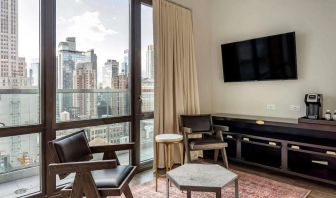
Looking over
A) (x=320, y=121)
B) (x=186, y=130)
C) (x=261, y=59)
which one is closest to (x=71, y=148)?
(x=186, y=130)

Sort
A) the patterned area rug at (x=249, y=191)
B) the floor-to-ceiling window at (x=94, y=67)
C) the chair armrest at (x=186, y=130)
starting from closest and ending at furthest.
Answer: the patterned area rug at (x=249, y=191), the floor-to-ceiling window at (x=94, y=67), the chair armrest at (x=186, y=130)

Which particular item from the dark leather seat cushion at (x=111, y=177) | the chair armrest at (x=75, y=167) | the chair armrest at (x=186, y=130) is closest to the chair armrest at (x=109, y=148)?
the dark leather seat cushion at (x=111, y=177)

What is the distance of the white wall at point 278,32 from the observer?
10.5 feet

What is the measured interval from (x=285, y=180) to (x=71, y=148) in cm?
274

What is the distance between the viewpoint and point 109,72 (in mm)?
3207

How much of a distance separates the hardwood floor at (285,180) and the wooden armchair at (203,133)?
1.47 feet

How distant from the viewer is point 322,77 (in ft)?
10.6

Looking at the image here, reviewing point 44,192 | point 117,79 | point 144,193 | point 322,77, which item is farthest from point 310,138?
point 44,192

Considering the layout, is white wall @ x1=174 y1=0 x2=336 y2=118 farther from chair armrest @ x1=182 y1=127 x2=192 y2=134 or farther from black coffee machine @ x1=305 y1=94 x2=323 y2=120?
chair armrest @ x1=182 y1=127 x2=192 y2=134

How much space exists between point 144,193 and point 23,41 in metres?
2.16

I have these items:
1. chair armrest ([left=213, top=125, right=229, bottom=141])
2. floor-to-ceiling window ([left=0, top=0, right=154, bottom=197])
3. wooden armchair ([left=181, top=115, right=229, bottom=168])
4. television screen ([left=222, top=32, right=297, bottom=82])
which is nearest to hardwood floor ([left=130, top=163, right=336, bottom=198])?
floor-to-ceiling window ([left=0, top=0, right=154, bottom=197])

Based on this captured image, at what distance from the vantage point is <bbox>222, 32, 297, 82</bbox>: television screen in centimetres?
340

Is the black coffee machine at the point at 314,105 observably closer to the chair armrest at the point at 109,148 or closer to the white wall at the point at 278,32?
the white wall at the point at 278,32

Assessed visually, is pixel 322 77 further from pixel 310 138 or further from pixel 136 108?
pixel 136 108
